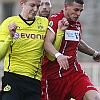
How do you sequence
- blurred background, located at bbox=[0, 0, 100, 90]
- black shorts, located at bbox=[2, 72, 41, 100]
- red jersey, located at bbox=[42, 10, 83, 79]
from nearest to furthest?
black shorts, located at bbox=[2, 72, 41, 100] < red jersey, located at bbox=[42, 10, 83, 79] < blurred background, located at bbox=[0, 0, 100, 90]

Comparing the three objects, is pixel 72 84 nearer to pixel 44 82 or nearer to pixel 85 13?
pixel 44 82

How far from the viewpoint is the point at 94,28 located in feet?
81.9

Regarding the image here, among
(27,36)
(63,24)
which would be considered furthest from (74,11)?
(27,36)

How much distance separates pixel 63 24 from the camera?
25.8 feet

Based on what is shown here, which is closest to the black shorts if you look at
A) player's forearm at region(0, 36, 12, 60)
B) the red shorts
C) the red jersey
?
player's forearm at region(0, 36, 12, 60)

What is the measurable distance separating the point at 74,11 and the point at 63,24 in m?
0.45

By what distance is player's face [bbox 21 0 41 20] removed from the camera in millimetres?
7496

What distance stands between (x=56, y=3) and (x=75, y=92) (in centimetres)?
1740

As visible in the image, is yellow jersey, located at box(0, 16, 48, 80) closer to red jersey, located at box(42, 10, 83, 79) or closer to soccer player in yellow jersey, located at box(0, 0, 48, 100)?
soccer player in yellow jersey, located at box(0, 0, 48, 100)

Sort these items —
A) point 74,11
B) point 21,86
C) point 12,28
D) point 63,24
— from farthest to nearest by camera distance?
1. point 74,11
2. point 63,24
3. point 21,86
4. point 12,28

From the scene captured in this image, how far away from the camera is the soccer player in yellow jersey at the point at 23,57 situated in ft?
24.5

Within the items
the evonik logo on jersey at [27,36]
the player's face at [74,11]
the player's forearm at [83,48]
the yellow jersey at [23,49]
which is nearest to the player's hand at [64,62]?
the yellow jersey at [23,49]

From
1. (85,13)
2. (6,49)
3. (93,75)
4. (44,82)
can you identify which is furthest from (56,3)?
(6,49)

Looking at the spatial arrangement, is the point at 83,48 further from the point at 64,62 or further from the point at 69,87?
the point at 64,62
